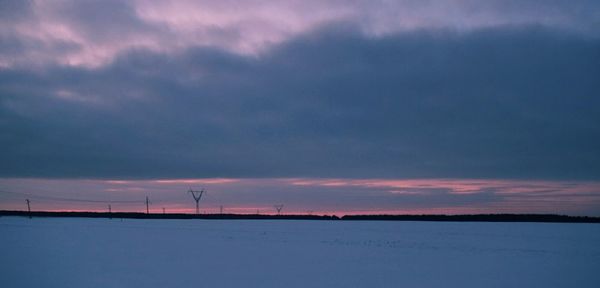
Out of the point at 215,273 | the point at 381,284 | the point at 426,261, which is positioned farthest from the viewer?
the point at 426,261

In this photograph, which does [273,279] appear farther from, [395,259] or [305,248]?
[305,248]

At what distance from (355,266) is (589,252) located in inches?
513

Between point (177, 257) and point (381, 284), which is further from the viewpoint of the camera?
point (177, 257)

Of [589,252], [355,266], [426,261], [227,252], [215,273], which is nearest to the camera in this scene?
[215,273]

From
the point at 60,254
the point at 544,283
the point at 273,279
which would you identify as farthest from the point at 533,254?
the point at 60,254

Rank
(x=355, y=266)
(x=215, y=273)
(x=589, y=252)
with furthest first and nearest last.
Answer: (x=589, y=252) → (x=355, y=266) → (x=215, y=273)

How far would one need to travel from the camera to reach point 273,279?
613 inches

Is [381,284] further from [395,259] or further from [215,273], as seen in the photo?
[395,259]

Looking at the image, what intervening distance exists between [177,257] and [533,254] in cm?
1478

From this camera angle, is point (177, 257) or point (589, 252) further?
point (589, 252)

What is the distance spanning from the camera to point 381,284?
14.9m

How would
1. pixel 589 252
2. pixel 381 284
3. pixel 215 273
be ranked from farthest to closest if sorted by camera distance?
pixel 589 252 → pixel 215 273 → pixel 381 284

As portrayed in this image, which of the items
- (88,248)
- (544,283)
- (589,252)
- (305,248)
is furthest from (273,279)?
(589,252)

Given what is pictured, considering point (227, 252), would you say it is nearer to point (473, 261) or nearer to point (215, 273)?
point (215, 273)
